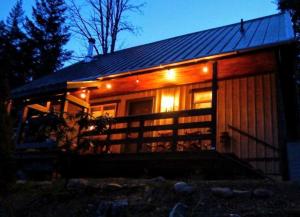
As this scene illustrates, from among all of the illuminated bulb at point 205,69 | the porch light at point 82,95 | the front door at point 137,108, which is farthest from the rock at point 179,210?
the porch light at point 82,95

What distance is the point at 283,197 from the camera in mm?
4594

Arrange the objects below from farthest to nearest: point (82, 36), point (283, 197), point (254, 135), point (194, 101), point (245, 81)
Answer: point (82, 36) < point (194, 101) < point (245, 81) < point (254, 135) < point (283, 197)

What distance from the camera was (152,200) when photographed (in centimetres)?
500

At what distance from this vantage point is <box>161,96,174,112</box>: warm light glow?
34.2ft

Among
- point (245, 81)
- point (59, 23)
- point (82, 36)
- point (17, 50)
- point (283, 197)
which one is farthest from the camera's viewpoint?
point (59, 23)

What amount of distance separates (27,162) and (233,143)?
565cm

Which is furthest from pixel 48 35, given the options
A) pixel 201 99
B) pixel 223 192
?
pixel 223 192

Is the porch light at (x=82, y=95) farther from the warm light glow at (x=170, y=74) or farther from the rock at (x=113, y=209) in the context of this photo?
the rock at (x=113, y=209)

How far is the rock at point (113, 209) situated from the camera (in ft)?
15.4

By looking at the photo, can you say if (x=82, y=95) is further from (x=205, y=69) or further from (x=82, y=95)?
(x=205, y=69)

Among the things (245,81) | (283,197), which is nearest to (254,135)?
(245,81)

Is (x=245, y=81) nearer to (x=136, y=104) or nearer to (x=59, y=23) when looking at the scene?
(x=136, y=104)

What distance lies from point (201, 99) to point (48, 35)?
840 inches

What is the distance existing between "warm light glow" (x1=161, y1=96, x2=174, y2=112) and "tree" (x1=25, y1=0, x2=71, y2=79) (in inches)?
678
